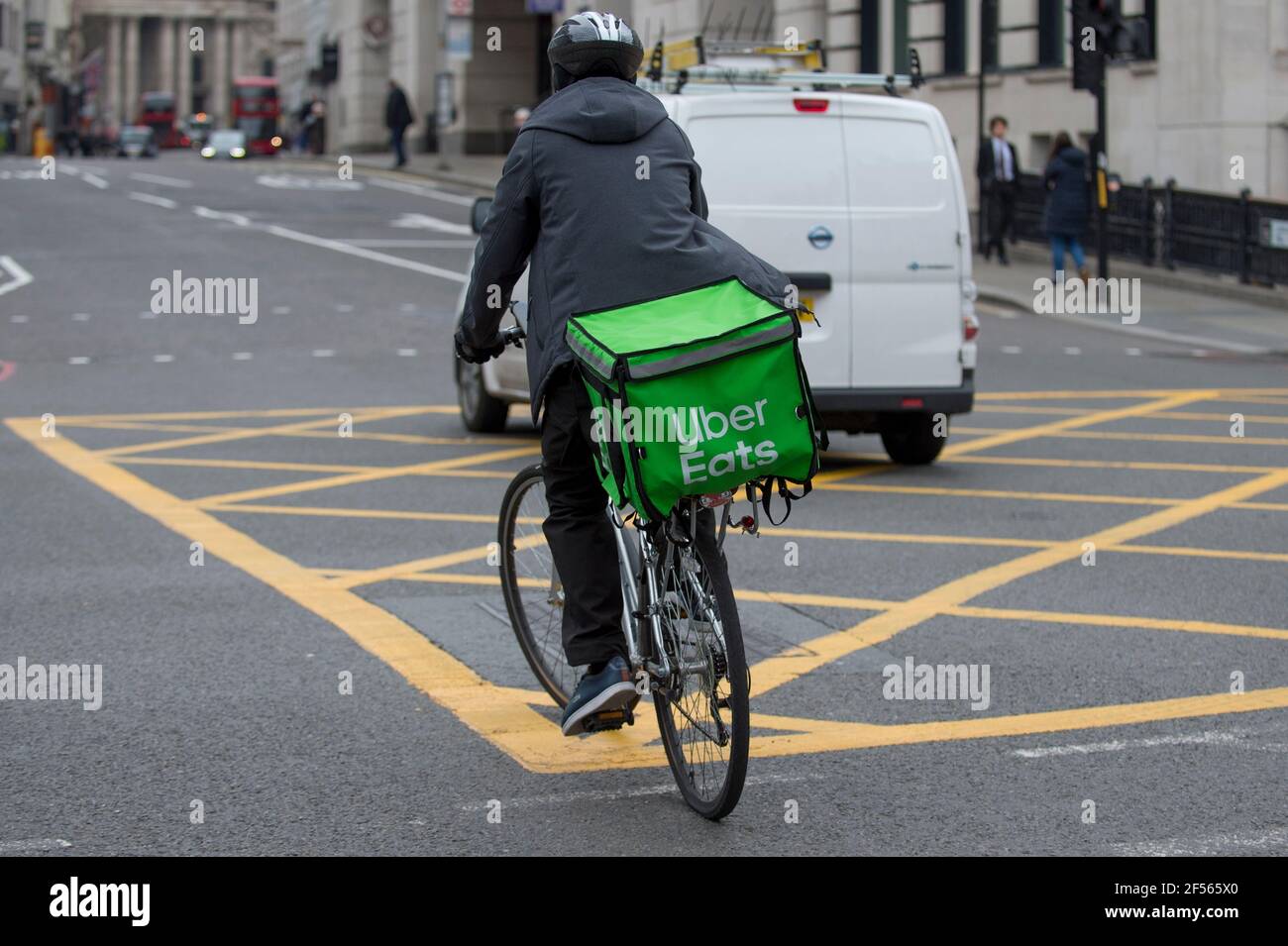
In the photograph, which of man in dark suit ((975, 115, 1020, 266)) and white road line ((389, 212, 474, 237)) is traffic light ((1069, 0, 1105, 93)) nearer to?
man in dark suit ((975, 115, 1020, 266))

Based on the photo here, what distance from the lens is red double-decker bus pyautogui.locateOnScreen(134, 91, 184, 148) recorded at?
369 feet

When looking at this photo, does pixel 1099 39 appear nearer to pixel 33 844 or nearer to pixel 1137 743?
pixel 1137 743

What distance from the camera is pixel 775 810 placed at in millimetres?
5137

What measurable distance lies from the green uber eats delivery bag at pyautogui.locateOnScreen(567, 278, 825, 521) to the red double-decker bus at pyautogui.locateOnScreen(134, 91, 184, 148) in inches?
4397

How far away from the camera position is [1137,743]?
5754 mm

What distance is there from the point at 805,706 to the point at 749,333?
1.76 metres

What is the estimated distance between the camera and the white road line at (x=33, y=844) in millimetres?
4738

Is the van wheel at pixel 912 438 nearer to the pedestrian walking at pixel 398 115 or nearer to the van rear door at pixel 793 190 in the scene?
the van rear door at pixel 793 190

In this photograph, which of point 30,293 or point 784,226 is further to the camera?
point 30,293

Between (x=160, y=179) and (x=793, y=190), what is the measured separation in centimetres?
3384

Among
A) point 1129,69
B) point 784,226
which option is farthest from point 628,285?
point 1129,69

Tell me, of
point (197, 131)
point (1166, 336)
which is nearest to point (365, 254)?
point (1166, 336)
